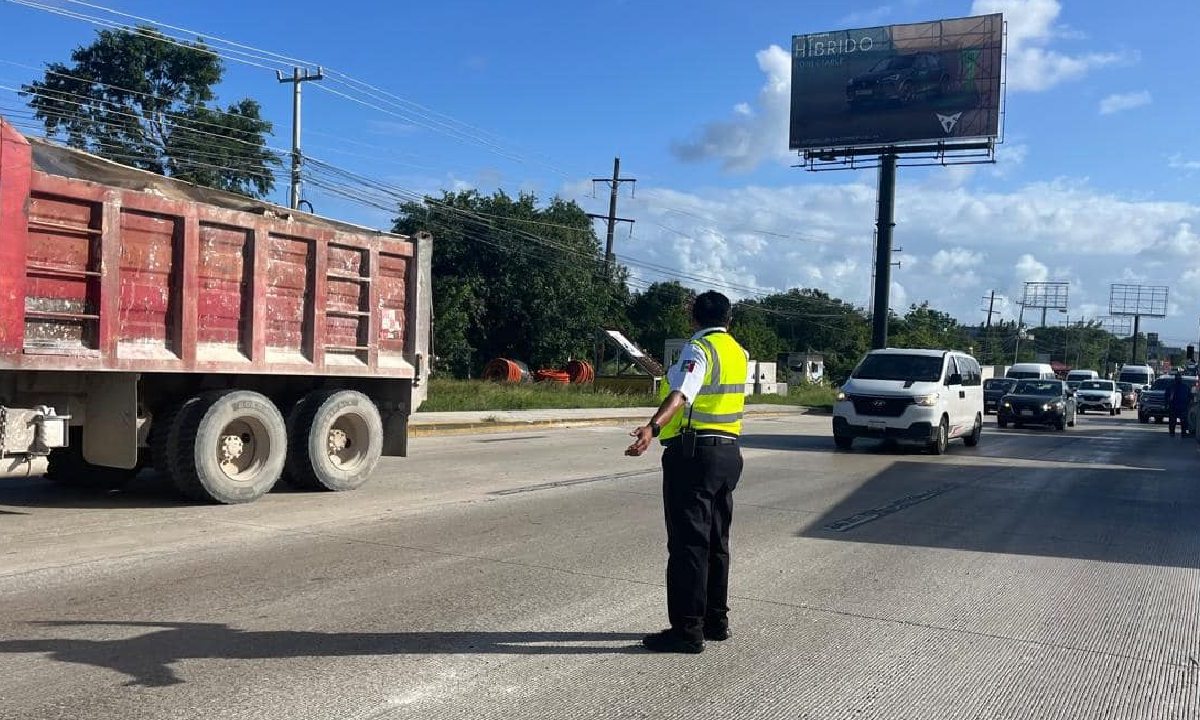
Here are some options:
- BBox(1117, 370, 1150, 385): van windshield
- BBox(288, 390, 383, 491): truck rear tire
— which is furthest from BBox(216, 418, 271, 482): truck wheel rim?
BBox(1117, 370, 1150, 385): van windshield

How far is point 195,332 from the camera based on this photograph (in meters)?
8.77

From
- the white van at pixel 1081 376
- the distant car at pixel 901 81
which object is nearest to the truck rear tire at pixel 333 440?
the distant car at pixel 901 81

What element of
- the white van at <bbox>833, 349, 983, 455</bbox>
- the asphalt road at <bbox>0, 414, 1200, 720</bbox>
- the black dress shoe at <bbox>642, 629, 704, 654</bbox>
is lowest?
the asphalt road at <bbox>0, 414, 1200, 720</bbox>

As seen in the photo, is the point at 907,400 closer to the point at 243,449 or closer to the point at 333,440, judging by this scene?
the point at 333,440

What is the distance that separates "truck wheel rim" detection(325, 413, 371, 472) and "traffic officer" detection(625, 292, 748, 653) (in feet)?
20.4

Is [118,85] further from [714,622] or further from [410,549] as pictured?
[714,622]

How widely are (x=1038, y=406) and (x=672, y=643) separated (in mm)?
24978

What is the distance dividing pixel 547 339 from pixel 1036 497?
36455 mm

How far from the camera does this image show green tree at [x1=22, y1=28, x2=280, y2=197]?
34656 millimetres

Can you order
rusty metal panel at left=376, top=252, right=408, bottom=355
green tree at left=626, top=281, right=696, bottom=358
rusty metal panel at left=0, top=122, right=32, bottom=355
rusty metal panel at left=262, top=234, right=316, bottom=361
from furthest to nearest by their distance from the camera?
green tree at left=626, top=281, right=696, bottom=358, rusty metal panel at left=376, top=252, right=408, bottom=355, rusty metal panel at left=262, top=234, right=316, bottom=361, rusty metal panel at left=0, top=122, right=32, bottom=355

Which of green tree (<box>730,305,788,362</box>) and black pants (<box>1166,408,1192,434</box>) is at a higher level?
green tree (<box>730,305,788,362</box>)

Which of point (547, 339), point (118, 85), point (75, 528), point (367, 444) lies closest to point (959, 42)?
point (547, 339)

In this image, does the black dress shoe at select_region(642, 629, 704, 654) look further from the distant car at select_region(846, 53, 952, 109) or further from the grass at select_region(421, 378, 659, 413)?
the distant car at select_region(846, 53, 952, 109)

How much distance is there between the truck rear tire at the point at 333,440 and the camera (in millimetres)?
10070
